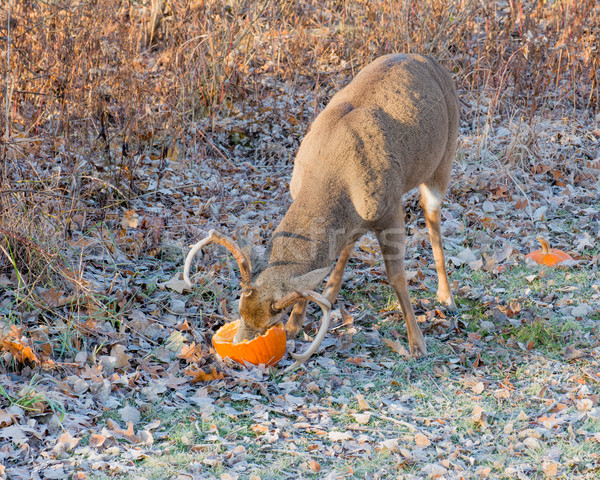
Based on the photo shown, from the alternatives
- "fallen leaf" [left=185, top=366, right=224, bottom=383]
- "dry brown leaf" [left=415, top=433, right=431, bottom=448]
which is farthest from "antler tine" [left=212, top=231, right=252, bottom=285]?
"dry brown leaf" [left=415, top=433, right=431, bottom=448]

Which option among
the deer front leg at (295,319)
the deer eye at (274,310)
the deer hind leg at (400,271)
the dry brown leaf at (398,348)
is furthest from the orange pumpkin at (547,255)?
the deer eye at (274,310)

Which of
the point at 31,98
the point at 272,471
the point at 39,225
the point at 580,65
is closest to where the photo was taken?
the point at 272,471

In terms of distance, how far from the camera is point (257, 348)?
4770mm

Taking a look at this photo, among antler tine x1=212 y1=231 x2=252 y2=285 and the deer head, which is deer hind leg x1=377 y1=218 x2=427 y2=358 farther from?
antler tine x1=212 y1=231 x2=252 y2=285

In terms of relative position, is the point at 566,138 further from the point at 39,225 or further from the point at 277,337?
the point at 39,225

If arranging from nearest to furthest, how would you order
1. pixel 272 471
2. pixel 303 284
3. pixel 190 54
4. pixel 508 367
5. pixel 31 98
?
pixel 272 471 → pixel 303 284 → pixel 508 367 → pixel 31 98 → pixel 190 54

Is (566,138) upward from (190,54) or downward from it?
downward

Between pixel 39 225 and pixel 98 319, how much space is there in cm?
102

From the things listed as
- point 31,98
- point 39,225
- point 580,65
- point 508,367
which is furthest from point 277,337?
point 580,65

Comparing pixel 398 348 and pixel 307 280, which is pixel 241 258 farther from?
pixel 398 348

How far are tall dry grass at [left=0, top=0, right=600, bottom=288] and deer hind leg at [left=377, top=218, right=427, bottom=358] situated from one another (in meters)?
2.43

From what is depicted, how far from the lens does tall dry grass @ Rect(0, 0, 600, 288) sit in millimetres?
7027

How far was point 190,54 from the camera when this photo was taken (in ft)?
29.7

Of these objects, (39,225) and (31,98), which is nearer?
(39,225)
